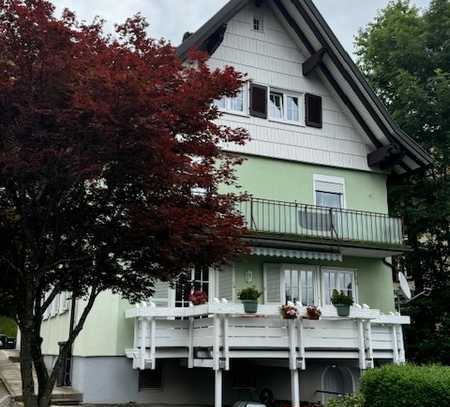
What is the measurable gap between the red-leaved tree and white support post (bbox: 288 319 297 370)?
19.9 ft

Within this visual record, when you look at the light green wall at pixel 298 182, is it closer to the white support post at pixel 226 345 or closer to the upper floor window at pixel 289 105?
the upper floor window at pixel 289 105

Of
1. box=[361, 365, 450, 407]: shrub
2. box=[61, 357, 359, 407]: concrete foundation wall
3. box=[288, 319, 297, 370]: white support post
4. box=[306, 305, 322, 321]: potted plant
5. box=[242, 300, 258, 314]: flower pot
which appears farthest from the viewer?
box=[61, 357, 359, 407]: concrete foundation wall

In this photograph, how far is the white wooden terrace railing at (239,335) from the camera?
12.8 meters

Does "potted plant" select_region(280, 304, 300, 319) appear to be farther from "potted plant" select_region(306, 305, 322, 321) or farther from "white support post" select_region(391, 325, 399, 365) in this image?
"white support post" select_region(391, 325, 399, 365)

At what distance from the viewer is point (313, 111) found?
18828 mm

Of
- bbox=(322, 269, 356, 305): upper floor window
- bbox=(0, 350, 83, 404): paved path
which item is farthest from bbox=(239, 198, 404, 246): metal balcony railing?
bbox=(0, 350, 83, 404): paved path

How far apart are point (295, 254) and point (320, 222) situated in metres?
1.81

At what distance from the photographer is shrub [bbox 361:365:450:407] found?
839 cm

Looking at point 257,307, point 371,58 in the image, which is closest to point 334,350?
point 257,307

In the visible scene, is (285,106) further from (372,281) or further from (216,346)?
(216,346)

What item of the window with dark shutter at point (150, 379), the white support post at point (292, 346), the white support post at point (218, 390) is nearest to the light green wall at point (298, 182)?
the white support post at point (292, 346)

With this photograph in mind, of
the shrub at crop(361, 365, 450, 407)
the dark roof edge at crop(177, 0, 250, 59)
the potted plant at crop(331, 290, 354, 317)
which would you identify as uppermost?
the dark roof edge at crop(177, 0, 250, 59)

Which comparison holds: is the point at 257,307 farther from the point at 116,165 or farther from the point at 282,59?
the point at 282,59

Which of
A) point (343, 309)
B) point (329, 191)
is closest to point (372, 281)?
point (329, 191)
